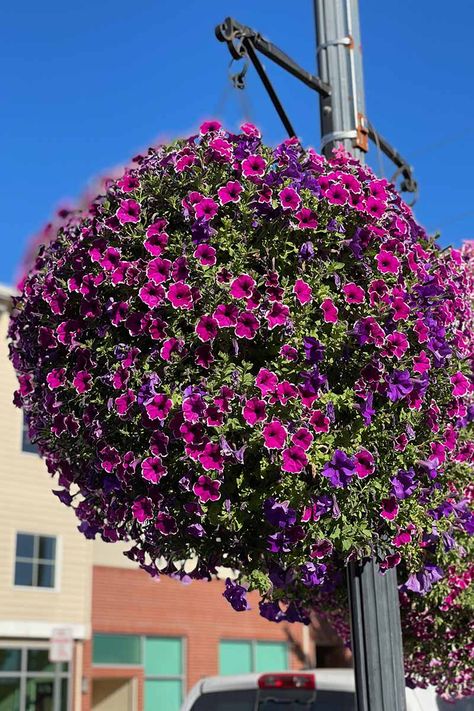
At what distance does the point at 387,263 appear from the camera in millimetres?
3883

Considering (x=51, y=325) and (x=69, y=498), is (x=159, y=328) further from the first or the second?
(x=69, y=498)

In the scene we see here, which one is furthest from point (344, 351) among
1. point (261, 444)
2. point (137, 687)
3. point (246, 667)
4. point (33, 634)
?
point (246, 667)

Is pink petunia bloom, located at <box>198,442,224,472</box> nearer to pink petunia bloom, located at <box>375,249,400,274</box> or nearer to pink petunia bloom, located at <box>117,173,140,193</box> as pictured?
pink petunia bloom, located at <box>375,249,400,274</box>

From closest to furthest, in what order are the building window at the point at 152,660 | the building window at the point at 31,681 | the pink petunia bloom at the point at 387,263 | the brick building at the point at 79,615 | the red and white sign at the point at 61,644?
the pink petunia bloom at the point at 387,263 < the red and white sign at the point at 61,644 < the building window at the point at 31,681 < the brick building at the point at 79,615 < the building window at the point at 152,660

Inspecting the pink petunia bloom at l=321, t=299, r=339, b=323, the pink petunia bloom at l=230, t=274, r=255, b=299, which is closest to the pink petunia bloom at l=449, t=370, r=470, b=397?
the pink petunia bloom at l=321, t=299, r=339, b=323

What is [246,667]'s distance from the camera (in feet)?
81.1

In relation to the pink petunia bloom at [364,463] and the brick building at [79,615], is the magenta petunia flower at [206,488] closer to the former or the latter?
the pink petunia bloom at [364,463]

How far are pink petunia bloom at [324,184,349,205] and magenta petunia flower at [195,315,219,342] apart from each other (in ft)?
2.39

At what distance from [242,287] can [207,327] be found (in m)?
0.21

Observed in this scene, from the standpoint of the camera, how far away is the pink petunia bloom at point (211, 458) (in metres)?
3.54

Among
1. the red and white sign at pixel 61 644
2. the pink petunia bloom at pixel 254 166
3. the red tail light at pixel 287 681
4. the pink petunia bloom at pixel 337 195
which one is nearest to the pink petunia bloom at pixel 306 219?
the pink petunia bloom at pixel 337 195

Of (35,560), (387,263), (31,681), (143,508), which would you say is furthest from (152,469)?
(35,560)

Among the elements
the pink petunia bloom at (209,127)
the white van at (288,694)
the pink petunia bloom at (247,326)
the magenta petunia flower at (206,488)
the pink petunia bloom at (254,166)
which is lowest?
the white van at (288,694)

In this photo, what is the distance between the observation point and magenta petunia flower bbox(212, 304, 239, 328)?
366 cm
